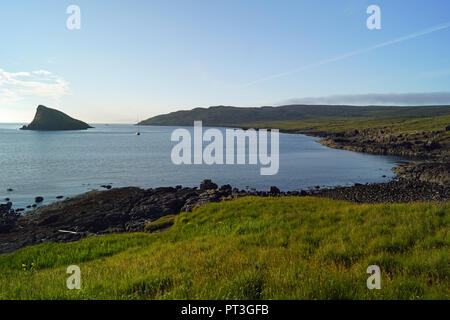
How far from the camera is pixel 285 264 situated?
7152mm

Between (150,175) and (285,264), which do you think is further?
(150,175)

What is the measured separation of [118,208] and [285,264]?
92.4 feet

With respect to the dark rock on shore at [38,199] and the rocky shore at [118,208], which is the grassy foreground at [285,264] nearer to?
the rocky shore at [118,208]

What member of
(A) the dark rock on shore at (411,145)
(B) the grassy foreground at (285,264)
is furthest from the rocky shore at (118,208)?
(A) the dark rock on shore at (411,145)

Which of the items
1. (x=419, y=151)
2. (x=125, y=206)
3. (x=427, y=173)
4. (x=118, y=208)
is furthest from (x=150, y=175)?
(x=419, y=151)

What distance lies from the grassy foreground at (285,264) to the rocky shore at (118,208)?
11.5m

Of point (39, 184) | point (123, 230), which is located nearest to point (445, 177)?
point (123, 230)

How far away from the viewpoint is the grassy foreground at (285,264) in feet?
19.1

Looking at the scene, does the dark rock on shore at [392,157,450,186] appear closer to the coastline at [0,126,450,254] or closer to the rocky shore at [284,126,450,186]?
the rocky shore at [284,126,450,186]

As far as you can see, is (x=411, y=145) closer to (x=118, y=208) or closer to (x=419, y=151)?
(x=419, y=151)

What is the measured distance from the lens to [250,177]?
51.9 metres

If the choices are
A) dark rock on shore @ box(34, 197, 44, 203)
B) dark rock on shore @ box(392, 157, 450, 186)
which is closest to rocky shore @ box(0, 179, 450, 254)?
dark rock on shore @ box(392, 157, 450, 186)
